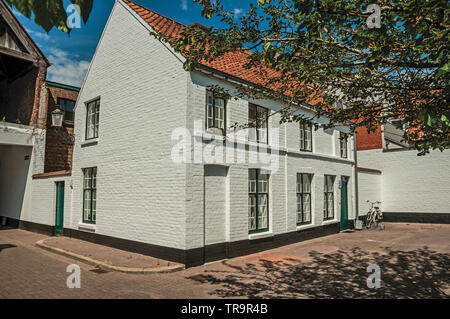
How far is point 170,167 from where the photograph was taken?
9.37 m

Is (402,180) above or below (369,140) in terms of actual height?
below

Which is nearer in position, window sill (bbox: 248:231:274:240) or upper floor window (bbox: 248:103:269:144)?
window sill (bbox: 248:231:274:240)

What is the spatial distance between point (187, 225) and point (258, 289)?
2.66 m

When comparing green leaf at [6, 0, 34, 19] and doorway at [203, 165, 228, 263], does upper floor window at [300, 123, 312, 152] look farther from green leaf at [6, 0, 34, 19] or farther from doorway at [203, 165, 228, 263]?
green leaf at [6, 0, 34, 19]

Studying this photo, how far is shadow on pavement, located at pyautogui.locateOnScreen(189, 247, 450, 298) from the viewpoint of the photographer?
6762 millimetres

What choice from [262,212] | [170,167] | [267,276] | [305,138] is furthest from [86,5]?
[305,138]

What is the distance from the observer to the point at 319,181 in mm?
14477

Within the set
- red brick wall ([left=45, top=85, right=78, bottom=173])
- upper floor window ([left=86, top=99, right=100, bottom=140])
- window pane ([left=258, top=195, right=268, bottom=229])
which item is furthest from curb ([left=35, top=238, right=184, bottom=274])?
red brick wall ([left=45, top=85, right=78, bottom=173])

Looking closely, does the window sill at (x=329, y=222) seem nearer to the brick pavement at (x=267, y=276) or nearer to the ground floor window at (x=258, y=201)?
the brick pavement at (x=267, y=276)

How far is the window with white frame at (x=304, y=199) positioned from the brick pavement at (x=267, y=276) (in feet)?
5.83

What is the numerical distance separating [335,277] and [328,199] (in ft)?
26.3

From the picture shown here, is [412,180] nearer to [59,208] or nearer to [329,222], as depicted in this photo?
[329,222]

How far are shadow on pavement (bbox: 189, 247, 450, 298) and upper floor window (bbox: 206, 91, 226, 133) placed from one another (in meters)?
4.18

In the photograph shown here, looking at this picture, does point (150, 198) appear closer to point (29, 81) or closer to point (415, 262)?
point (415, 262)
